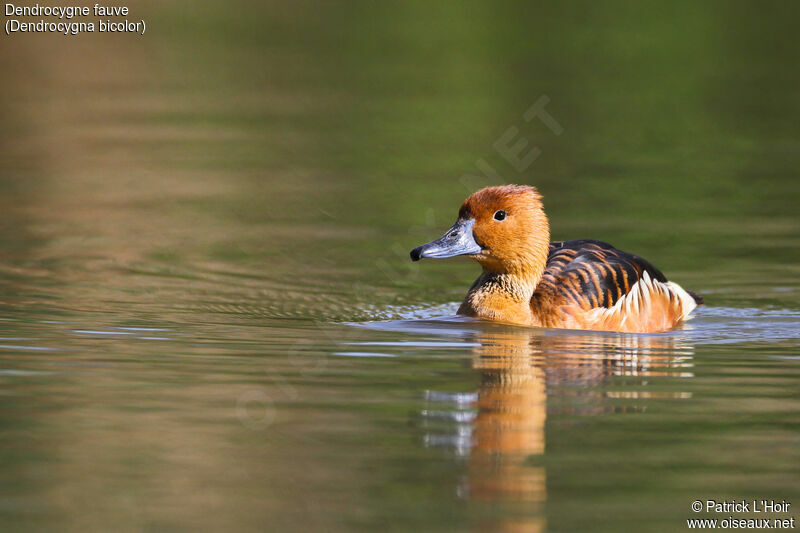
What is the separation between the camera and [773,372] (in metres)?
9.76

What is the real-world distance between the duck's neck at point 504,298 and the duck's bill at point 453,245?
345 millimetres

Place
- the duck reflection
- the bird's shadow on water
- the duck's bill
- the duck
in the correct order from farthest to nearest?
the duck
the duck's bill
the bird's shadow on water
the duck reflection

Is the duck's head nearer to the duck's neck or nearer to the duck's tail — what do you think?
the duck's neck

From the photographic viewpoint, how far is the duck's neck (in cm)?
1188

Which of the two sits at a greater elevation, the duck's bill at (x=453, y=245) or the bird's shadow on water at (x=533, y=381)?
the duck's bill at (x=453, y=245)

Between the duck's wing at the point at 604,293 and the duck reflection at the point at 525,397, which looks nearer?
the duck reflection at the point at 525,397

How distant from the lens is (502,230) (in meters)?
11.9

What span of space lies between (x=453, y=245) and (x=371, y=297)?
190cm

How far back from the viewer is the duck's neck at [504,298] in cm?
1188

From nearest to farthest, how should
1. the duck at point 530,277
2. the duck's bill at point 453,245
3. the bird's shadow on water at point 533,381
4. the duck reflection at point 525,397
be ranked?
the duck reflection at point 525,397, the bird's shadow on water at point 533,381, the duck's bill at point 453,245, the duck at point 530,277

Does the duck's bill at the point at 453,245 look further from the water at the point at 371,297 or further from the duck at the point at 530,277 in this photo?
the water at the point at 371,297

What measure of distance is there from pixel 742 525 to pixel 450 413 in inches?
85.1

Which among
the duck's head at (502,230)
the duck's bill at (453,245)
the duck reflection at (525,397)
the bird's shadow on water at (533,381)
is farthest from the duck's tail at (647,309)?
the duck's bill at (453,245)

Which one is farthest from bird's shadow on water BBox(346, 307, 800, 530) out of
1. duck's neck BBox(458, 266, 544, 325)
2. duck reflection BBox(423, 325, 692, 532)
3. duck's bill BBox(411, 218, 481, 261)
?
duck's bill BBox(411, 218, 481, 261)
